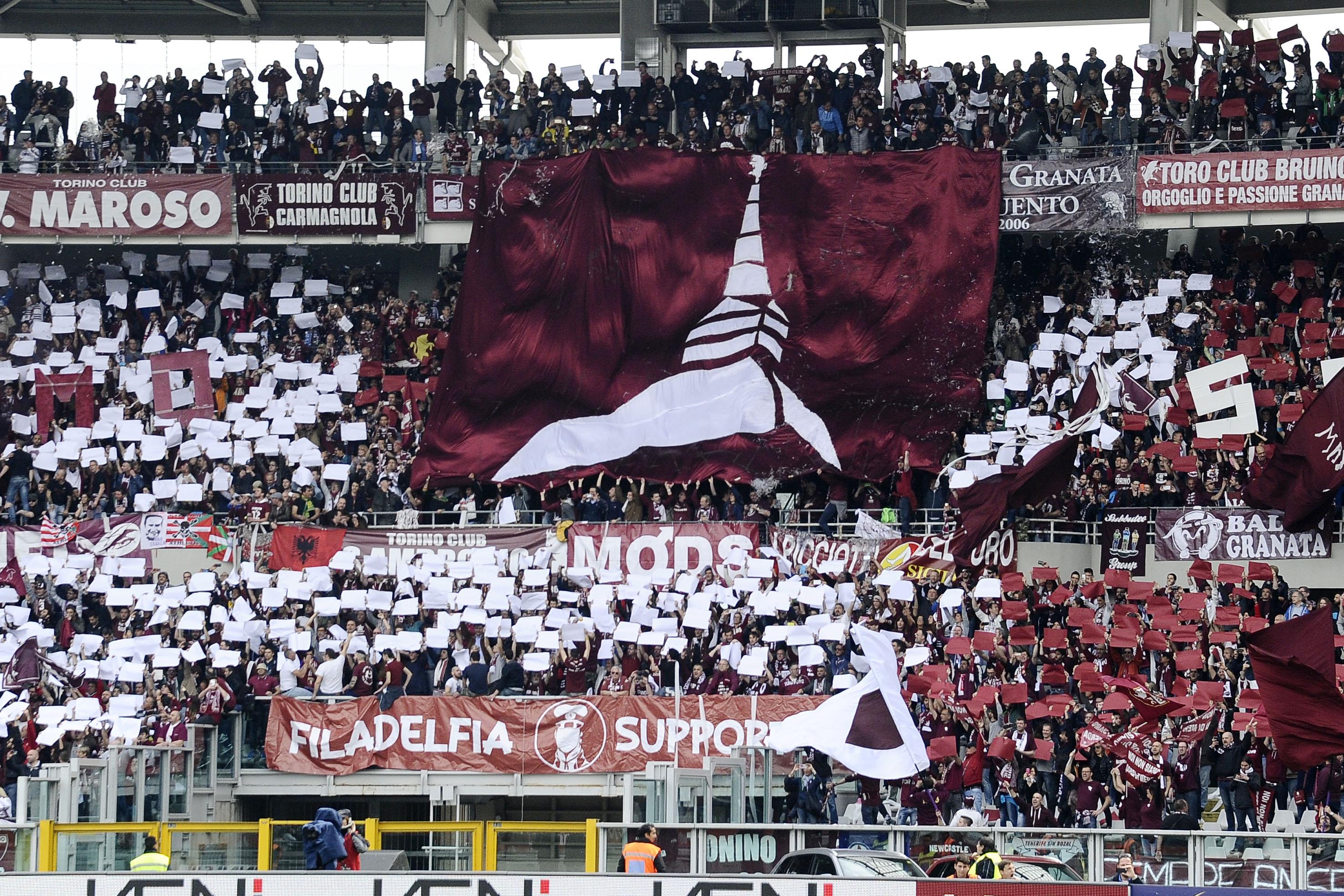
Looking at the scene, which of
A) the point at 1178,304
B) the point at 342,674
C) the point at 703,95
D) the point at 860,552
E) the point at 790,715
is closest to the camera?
the point at 790,715

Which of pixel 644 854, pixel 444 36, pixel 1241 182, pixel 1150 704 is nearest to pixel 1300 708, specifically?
pixel 1150 704

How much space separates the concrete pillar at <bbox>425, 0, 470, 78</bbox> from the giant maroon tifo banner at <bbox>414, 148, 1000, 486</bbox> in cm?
571

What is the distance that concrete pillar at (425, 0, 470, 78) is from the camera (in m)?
40.2

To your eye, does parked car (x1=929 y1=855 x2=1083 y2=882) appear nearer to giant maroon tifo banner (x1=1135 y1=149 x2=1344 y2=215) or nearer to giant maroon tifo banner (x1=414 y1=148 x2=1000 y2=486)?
giant maroon tifo banner (x1=414 y1=148 x2=1000 y2=486)

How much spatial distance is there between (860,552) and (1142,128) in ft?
29.6

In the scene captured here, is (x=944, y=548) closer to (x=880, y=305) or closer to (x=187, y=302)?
(x=880, y=305)

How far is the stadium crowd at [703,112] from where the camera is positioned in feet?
112

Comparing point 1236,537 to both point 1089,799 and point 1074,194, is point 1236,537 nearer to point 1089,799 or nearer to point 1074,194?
point 1074,194

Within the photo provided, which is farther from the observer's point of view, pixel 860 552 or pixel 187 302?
pixel 187 302

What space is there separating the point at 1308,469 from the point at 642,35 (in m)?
15.7

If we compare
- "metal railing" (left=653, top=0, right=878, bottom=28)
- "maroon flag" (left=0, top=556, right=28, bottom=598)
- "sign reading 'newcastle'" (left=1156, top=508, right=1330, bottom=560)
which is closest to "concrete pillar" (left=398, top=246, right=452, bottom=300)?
"metal railing" (left=653, top=0, right=878, bottom=28)

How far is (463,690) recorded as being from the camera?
2759 cm

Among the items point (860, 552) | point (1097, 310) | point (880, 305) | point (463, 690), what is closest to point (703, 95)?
point (880, 305)

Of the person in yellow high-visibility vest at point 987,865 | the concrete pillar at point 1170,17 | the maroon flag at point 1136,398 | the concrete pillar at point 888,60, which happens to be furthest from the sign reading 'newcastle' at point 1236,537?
the person in yellow high-visibility vest at point 987,865
